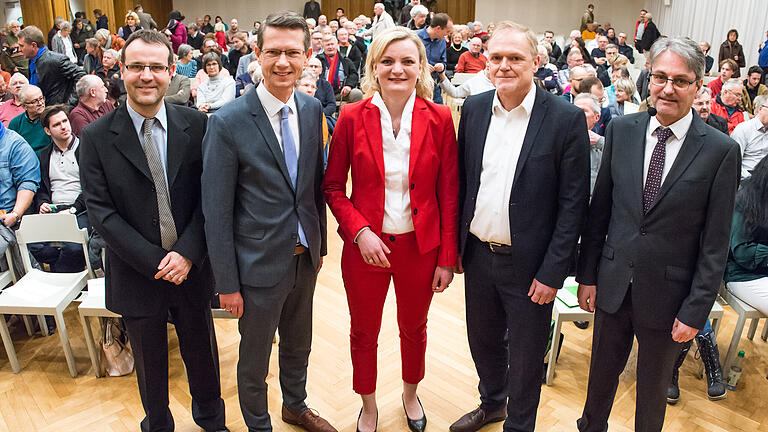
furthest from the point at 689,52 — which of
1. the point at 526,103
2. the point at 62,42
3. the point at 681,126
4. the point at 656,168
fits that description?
the point at 62,42

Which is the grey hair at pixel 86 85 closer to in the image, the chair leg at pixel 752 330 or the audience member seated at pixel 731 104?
the chair leg at pixel 752 330

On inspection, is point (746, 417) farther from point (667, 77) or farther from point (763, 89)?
point (763, 89)

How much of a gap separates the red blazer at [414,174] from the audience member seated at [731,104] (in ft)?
15.4

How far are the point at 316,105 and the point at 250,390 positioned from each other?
1173mm

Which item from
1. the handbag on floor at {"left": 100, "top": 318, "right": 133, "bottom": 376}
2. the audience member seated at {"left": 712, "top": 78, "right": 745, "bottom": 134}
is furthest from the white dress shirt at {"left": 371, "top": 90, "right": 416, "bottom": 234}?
the audience member seated at {"left": 712, "top": 78, "right": 745, "bottom": 134}

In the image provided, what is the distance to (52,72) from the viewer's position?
5785 millimetres

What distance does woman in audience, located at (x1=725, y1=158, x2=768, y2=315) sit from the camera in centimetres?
293

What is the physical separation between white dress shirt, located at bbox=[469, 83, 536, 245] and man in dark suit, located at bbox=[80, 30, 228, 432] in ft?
3.58

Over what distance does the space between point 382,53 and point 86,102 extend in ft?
11.8

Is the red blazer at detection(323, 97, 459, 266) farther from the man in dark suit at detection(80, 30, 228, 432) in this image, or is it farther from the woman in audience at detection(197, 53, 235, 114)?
the woman in audience at detection(197, 53, 235, 114)

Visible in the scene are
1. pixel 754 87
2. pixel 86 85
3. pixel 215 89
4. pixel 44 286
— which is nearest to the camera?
pixel 44 286

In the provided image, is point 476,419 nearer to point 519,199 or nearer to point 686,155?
point 519,199

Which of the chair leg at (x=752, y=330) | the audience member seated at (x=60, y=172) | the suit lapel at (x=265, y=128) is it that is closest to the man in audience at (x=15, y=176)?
the audience member seated at (x=60, y=172)

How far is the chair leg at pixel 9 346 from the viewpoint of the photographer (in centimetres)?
309
